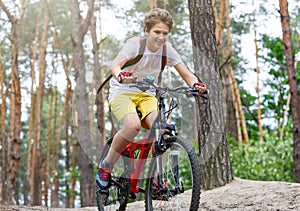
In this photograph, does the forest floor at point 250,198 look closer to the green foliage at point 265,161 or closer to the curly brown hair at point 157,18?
the curly brown hair at point 157,18

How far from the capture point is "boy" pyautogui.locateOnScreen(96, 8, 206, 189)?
299 centimetres

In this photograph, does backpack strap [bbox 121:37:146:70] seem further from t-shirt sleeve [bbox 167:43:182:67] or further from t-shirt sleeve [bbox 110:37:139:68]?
t-shirt sleeve [bbox 167:43:182:67]

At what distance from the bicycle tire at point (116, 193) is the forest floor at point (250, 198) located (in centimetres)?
72

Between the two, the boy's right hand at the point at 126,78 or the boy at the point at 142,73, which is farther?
the boy at the point at 142,73

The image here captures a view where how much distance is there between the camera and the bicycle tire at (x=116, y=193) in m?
3.36

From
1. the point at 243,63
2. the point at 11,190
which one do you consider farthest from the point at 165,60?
the point at 243,63

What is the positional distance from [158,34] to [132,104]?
48cm

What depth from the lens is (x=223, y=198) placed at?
13.3 feet

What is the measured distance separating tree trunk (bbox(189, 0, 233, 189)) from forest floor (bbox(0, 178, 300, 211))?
20cm

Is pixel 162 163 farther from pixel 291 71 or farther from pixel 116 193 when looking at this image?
pixel 291 71

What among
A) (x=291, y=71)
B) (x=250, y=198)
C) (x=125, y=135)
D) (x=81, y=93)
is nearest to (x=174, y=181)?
(x=125, y=135)

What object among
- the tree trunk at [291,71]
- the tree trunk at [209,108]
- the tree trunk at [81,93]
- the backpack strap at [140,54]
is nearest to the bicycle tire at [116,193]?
the backpack strap at [140,54]

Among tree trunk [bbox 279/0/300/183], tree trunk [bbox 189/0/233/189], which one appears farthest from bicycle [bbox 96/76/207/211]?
tree trunk [bbox 279/0/300/183]

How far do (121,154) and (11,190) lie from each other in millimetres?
5158
